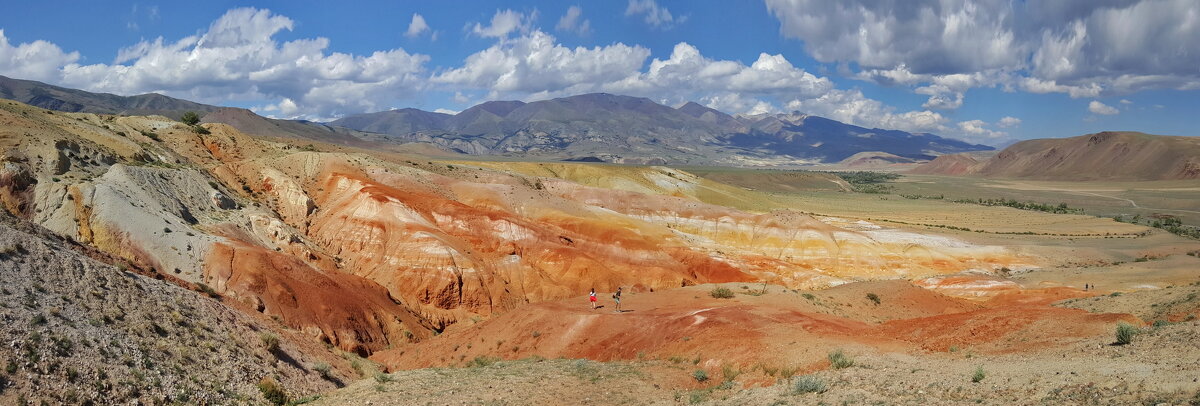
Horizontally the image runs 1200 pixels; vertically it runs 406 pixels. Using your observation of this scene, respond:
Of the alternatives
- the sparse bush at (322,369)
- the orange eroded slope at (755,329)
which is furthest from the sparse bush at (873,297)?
the sparse bush at (322,369)

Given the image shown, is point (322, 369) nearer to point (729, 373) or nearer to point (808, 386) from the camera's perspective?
point (729, 373)

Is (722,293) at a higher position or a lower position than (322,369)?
higher

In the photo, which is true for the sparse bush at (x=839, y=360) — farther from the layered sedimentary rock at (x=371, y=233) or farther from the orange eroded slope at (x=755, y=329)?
the layered sedimentary rock at (x=371, y=233)

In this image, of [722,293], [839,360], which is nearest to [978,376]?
[839,360]

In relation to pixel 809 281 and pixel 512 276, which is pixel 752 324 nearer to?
pixel 512 276

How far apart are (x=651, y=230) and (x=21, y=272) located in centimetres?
4129

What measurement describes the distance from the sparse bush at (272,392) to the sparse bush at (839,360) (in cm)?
1452

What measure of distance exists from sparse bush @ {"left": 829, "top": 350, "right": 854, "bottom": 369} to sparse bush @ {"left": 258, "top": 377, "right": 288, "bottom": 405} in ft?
47.6

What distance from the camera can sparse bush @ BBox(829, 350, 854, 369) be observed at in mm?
16109

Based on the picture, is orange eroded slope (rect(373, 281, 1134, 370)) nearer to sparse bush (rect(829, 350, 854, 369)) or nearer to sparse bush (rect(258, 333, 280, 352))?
sparse bush (rect(829, 350, 854, 369))

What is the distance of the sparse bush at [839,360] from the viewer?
16109 mm

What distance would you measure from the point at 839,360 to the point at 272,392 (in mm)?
15007

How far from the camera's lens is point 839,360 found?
16.3 metres

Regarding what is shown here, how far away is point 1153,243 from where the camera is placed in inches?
2527
